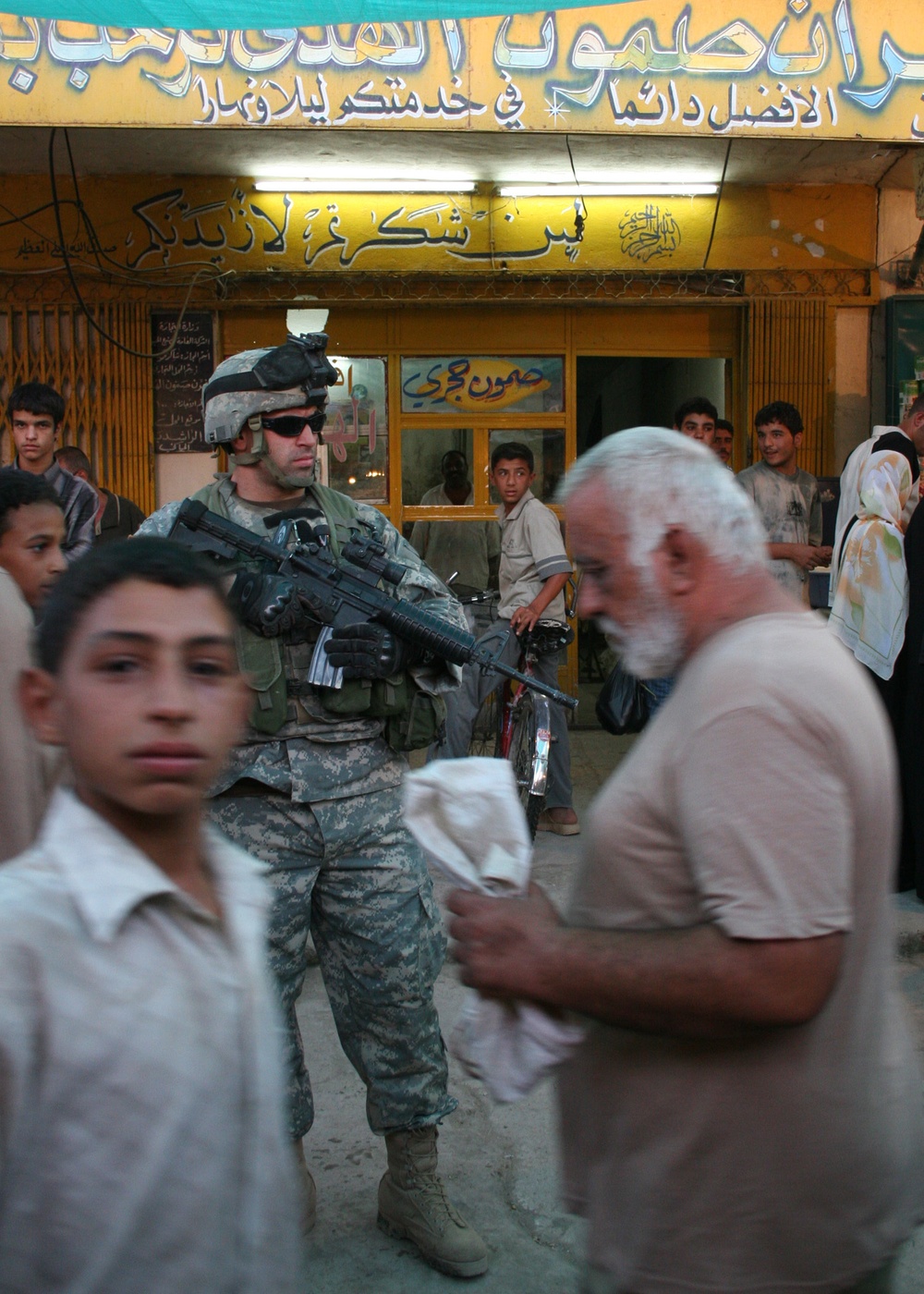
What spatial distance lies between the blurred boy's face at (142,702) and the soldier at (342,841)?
4.57 feet

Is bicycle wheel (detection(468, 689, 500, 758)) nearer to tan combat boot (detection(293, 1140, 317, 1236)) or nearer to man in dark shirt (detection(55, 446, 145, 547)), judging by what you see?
man in dark shirt (detection(55, 446, 145, 547))

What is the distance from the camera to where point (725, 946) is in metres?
1.22

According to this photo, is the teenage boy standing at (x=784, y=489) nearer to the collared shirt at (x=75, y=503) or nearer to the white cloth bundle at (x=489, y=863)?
the collared shirt at (x=75, y=503)

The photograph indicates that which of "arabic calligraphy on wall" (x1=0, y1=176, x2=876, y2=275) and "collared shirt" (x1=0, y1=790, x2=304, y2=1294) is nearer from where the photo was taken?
"collared shirt" (x1=0, y1=790, x2=304, y2=1294)

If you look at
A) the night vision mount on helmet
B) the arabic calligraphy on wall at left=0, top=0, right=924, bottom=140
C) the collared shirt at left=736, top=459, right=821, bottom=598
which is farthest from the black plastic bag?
the arabic calligraphy on wall at left=0, top=0, right=924, bottom=140

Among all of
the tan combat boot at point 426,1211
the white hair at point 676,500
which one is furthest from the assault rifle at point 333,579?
the white hair at point 676,500

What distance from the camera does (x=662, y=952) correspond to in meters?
1.26

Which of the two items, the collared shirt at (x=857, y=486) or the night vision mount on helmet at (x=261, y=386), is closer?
the night vision mount on helmet at (x=261, y=386)

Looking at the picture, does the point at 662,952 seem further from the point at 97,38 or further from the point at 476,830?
the point at 97,38

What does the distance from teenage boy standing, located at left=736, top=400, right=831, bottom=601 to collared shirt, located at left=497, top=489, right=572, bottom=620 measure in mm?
1300

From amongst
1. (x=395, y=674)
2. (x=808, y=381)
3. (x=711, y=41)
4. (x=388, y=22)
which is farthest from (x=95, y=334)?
(x=395, y=674)

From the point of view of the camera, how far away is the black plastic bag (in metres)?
5.11

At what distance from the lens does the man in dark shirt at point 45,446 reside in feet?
15.5

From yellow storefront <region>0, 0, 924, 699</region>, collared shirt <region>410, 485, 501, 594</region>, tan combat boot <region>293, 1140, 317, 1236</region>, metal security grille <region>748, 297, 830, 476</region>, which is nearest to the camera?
tan combat boot <region>293, 1140, 317, 1236</region>
